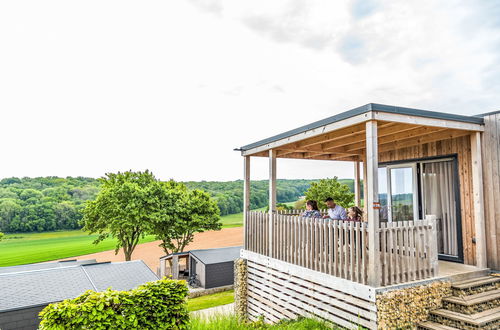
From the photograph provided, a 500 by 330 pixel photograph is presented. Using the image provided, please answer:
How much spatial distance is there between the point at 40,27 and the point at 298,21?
58.4 feet

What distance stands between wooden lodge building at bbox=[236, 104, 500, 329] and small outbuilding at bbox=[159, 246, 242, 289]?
9.16m

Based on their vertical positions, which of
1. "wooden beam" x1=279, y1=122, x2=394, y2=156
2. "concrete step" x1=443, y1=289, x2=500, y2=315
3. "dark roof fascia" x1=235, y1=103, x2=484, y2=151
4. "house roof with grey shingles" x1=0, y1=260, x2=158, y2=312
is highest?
"dark roof fascia" x1=235, y1=103, x2=484, y2=151

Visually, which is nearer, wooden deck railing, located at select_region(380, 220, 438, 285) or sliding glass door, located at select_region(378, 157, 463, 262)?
wooden deck railing, located at select_region(380, 220, 438, 285)

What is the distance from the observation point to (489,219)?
512 cm

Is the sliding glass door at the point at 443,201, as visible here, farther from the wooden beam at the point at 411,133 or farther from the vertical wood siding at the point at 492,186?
the wooden beam at the point at 411,133

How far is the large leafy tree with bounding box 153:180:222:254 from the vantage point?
863 inches

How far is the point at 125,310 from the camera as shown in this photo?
3709 millimetres

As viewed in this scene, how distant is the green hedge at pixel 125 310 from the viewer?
331cm

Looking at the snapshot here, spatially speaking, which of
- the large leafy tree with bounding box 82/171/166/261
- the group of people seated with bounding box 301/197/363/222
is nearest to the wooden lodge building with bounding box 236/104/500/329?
the group of people seated with bounding box 301/197/363/222

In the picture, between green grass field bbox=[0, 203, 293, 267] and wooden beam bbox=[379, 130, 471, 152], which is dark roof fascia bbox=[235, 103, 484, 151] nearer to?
wooden beam bbox=[379, 130, 471, 152]

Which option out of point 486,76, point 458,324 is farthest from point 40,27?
point 486,76

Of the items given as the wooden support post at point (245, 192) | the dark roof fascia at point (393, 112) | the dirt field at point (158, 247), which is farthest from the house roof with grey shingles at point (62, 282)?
the dirt field at point (158, 247)

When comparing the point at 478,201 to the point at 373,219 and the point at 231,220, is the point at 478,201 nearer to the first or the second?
the point at 373,219

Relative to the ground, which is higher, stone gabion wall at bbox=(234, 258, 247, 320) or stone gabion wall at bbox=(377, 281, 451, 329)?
stone gabion wall at bbox=(377, 281, 451, 329)
